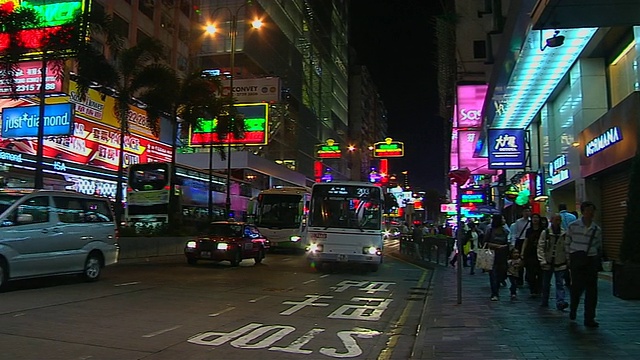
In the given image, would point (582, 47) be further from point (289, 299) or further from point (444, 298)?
point (289, 299)

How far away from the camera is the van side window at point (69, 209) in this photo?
1272 cm

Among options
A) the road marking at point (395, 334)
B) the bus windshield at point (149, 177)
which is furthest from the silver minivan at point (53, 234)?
the bus windshield at point (149, 177)

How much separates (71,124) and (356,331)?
1862cm

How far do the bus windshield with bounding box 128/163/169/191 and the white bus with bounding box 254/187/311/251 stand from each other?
4949 millimetres

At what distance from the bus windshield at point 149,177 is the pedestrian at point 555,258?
66.9 feet

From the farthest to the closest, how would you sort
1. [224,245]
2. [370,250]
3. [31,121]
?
[31,121] → [224,245] → [370,250]

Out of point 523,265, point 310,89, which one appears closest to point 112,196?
point 523,265

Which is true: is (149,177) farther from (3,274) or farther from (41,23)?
(3,274)

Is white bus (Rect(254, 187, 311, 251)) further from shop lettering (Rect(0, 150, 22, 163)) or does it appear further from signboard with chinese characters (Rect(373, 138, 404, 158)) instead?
signboard with chinese characters (Rect(373, 138, 404, 158))

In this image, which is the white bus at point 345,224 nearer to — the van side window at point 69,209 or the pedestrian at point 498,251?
the pedestrian at point 498,251

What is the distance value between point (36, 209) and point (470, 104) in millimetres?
28653

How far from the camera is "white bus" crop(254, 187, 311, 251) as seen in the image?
A: 91.3 feet

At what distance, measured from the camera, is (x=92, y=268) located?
13.8m

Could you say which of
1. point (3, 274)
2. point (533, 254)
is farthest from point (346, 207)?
point (3, 274)
